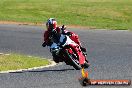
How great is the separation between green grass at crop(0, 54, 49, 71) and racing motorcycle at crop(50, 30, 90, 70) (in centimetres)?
810

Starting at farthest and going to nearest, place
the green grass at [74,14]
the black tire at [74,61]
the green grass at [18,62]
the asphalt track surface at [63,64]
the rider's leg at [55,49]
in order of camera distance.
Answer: the green grass at [74,14]
the green grass at [18,62]
the asphalt track surface at [63,64]
the black tire at [74,61]
the rider's leg at [55,49]

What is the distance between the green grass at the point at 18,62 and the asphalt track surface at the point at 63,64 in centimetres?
102

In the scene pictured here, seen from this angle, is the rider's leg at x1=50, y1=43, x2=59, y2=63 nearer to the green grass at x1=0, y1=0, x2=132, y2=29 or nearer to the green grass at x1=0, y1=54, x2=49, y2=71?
the green grass at x1=0, y1=54, x2=49, y2=71

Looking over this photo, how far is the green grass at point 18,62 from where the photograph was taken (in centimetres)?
2069

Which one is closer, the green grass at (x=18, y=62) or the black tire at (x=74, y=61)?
the black tire at (x=74, y=61)

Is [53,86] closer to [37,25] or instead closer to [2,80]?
[2,80]

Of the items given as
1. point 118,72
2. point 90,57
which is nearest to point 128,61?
point 90,57

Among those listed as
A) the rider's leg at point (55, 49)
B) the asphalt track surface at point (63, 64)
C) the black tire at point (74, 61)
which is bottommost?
the asphalt track surface at point (63, 64)

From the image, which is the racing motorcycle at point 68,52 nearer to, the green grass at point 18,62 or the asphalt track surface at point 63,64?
the asphalt track surface at point 63,64

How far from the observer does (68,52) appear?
12.1 m

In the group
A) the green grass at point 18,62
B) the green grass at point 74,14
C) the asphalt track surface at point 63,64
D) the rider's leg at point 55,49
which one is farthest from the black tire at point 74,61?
the green grass at point 74,14

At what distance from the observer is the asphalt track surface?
16922 millimetres

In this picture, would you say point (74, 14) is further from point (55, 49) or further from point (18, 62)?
point (55, 49)

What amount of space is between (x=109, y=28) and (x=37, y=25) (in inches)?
249
